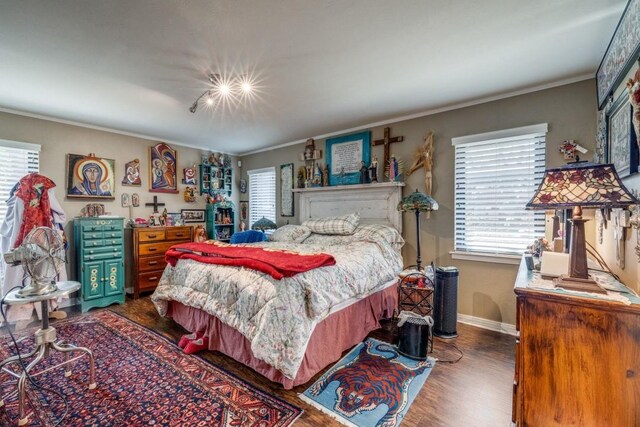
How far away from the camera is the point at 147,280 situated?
4180mm

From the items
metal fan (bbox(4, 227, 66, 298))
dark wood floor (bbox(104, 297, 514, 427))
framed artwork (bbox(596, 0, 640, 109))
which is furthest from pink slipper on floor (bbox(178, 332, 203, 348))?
framed artwork (bbox(596, 0, 640, 109))

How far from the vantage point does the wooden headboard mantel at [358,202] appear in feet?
11.9

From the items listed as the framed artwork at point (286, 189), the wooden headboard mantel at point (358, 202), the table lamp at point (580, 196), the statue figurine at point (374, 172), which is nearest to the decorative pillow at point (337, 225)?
the wooden headboard mantel at point (358, 202)

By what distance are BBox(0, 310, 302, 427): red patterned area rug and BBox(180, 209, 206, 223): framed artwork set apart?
268 cm

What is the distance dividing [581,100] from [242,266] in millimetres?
3434

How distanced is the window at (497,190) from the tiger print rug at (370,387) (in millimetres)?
1501

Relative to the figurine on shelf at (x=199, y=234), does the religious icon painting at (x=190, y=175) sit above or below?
above

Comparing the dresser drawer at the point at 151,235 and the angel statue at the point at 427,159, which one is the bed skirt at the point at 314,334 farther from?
the dresser drawer at the point at 151,235

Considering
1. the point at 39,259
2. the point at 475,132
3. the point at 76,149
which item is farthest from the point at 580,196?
the point at 76,149

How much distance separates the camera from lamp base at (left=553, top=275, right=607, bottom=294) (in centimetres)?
119

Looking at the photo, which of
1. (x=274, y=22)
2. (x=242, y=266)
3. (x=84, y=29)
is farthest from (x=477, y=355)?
(x=84, y=29)

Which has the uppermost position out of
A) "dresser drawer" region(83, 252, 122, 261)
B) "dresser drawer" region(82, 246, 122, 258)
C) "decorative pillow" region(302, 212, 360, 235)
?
"decorative pillow" region(302, 212, 360, 235)

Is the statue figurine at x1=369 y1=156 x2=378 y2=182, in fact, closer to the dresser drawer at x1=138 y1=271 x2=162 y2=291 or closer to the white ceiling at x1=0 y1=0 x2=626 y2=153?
the white ceiling at x1=0 y1=0 x2=626 y2=153

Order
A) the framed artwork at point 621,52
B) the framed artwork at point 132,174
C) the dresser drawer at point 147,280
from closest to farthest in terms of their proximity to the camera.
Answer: the framed artwork at point 621,52, the dresser drawer at point 147,280, the framed artwork at point 132,174
